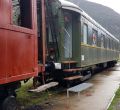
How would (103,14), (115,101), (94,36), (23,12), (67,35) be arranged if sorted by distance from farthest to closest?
1. (103,14)
2. (94,36)
3. (67,35)
4. (115,101)
5. (23,12)

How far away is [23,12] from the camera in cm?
735

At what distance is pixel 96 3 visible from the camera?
121 metres

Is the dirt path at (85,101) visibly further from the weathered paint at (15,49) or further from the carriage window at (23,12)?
the carriage window at (23,12)

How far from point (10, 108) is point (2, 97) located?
0.90 feet

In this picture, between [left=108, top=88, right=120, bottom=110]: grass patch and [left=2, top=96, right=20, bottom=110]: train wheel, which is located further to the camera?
[left=108, top=88, right=120, bottom=110]: grass patch

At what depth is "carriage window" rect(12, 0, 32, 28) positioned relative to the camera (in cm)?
716

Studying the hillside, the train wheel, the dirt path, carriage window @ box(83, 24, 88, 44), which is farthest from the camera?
the hillside

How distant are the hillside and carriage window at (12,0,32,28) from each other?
263ft

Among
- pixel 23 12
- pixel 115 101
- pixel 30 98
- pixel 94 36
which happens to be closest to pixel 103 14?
pixel 94 36

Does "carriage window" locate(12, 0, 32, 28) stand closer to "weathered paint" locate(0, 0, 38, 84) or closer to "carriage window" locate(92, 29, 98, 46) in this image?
"weathered paint" locate(0, 0, 38, 84)

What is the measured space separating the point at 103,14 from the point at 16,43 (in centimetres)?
10468

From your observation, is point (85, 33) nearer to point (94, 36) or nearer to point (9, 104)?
point (94, 36)

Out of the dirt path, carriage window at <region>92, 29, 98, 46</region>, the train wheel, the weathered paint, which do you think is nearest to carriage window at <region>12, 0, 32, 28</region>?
the weathered paint

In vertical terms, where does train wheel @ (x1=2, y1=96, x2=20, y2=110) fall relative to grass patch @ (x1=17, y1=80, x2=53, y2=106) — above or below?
above
